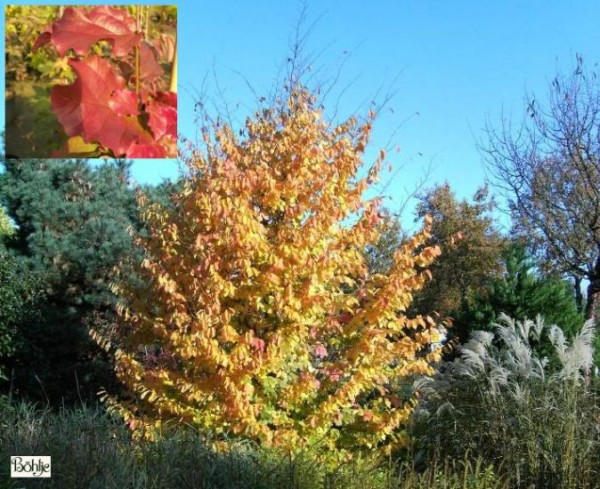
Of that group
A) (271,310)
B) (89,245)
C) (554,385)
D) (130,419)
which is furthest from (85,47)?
(89,245)

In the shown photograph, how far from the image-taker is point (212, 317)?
20.9ft

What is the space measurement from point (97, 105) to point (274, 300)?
2286 millimetres

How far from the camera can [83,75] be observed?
206 inches

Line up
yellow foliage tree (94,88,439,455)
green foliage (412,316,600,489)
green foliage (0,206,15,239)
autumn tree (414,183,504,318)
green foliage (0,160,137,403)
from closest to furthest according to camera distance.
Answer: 1. green foliage (412,316,600,489)
2. yellow foliage tree (94,88,439,455)
3. green foliage (0,160,137,403)
4. green foliage (0,206,15,239)
5. autumn tree (414,183,504,318)

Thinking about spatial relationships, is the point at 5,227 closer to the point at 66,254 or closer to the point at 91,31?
the point at 66,254

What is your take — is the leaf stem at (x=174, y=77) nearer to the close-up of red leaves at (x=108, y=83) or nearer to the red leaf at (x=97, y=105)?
the close-up of red leaves at (x=108, y=83)

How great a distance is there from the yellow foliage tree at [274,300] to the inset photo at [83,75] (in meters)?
1.20

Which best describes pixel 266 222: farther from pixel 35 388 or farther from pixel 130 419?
pixel 35 388

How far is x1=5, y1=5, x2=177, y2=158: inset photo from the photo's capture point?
17.0ft

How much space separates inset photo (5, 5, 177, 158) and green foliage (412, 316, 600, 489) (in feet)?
11.6

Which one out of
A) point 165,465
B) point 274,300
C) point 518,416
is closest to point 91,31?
point 274,300

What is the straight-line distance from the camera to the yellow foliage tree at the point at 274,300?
6.39m

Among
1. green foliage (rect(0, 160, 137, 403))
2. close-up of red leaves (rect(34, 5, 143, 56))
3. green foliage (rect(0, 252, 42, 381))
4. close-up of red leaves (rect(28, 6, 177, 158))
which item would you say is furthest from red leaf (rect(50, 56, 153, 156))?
green foliage (rect(0, 160, 137, 403))

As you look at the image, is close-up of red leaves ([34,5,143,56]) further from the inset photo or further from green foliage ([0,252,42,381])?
green foliage ([0,252,42,381])
